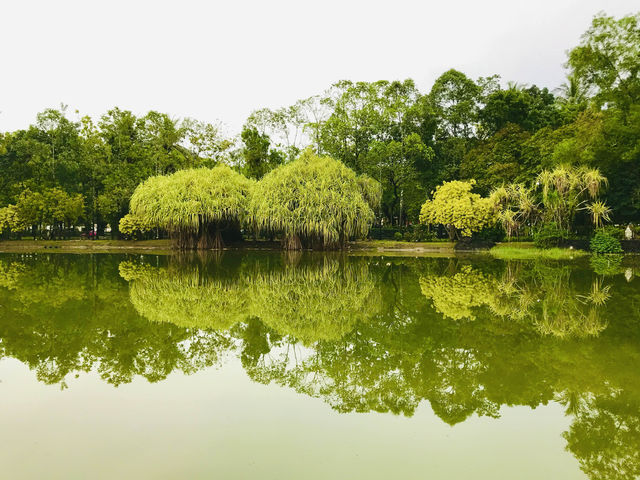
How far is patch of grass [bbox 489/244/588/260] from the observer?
25.5 m

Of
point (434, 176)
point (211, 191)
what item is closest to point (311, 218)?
point (211, 191)

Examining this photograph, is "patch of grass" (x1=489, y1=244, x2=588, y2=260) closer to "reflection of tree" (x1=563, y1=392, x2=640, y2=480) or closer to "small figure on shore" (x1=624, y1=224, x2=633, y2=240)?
"small figure on shore" (x1=624, y1=224, x2=633, y2=240)

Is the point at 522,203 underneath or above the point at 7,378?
above

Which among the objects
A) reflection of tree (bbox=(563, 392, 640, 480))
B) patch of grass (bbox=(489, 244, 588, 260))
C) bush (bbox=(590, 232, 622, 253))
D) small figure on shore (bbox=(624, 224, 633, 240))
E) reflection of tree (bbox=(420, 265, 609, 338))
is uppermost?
small figure on shore (bbox=(624, 224, 633, 240))

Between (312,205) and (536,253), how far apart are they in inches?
552

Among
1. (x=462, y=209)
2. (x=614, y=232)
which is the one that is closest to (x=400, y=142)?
(x=462, y=209)

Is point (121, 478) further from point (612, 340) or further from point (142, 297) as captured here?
point (142, 297)

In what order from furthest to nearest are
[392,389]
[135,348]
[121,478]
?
[135,348]
[392,389]
[121,478]

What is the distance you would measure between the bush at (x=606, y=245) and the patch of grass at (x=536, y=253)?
88cm

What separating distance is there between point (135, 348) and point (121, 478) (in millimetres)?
3863

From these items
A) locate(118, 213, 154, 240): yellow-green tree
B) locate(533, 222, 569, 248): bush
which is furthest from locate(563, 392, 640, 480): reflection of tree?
locate(118, 213, 154, 240): yellow-green tree

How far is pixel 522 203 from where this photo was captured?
29969mm

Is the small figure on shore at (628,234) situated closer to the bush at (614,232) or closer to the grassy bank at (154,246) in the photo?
the bush at (614,232)

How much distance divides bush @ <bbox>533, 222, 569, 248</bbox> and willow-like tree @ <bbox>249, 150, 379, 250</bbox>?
10.8m
